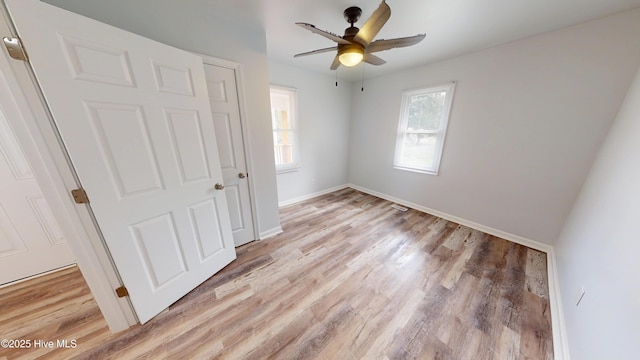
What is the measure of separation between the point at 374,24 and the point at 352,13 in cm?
43

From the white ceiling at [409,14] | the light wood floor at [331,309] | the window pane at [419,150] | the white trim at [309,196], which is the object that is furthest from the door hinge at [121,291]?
the window pane at [419,150]

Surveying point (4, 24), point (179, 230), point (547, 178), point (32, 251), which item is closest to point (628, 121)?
point (547, 178)

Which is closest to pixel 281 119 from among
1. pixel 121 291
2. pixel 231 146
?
pixel 231 146

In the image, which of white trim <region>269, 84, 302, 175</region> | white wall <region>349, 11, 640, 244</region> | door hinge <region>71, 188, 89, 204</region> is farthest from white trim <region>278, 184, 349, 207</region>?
door hinge <region>71, 188, 89, 204</region>

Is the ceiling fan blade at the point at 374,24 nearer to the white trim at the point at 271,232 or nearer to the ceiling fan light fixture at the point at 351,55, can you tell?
the ceiling fan light fixture at the point at 351,55

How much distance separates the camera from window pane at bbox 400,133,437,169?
3.00m

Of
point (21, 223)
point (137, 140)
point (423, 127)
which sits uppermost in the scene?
point (423, 127)

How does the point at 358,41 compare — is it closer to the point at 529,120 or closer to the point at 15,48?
the point at 15,48

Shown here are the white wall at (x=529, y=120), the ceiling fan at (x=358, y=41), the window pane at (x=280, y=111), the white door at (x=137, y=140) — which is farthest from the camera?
the window pane at (x=280, y=111)

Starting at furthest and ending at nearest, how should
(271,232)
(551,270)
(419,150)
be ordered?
(419,150)
(271,232)
(551,270)

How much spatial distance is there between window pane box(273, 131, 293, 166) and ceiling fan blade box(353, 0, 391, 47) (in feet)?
6.85

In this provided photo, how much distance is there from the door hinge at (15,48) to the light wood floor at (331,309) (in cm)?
175

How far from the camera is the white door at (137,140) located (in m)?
0.94

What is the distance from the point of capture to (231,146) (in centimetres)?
196
